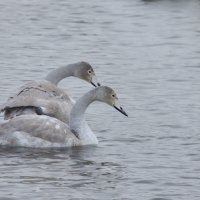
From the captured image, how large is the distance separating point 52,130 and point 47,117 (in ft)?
0.72

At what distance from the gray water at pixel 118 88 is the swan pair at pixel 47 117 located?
0.20m

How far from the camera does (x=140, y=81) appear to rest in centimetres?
2186

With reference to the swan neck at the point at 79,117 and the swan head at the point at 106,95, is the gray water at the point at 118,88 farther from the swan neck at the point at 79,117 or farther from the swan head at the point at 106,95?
the swan head at the point at 106,95

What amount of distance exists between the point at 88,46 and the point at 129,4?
5.05m

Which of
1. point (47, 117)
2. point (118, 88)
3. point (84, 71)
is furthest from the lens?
point (118, 88)

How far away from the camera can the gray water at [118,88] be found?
15.4 metres

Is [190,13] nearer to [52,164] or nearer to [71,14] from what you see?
[71,14]

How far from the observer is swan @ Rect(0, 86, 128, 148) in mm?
17219

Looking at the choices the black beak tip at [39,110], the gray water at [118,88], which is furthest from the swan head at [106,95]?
the black beak tip at [39,110]

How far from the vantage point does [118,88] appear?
2125 cm

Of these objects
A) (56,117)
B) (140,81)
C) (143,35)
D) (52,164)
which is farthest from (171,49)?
(52,164)

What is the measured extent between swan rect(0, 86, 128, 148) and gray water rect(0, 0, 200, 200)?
173 mm

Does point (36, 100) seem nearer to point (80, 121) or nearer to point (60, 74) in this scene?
point (80, 121)

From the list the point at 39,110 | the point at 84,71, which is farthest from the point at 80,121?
the point at 84,71
